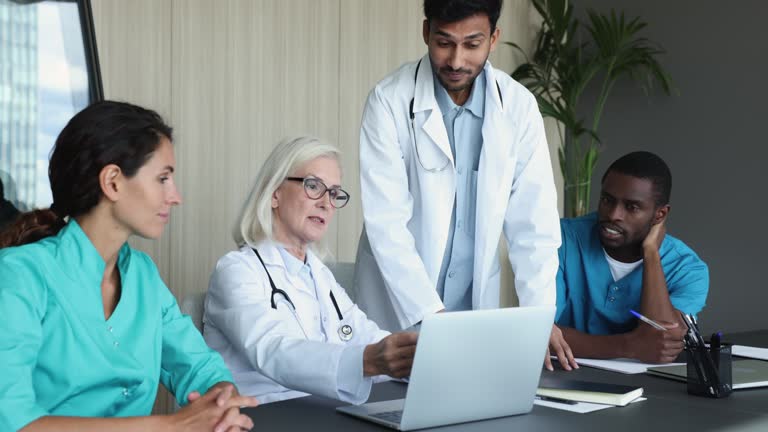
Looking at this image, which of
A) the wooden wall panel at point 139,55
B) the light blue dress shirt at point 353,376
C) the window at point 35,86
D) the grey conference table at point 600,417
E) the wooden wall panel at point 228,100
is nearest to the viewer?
the grey conference table at point 600,417

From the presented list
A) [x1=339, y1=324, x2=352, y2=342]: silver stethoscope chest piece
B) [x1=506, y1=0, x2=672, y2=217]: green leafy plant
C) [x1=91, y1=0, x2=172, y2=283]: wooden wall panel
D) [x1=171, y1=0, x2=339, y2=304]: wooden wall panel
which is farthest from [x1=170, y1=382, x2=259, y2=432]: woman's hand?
[x1=506, y1=0, x2=672, y2=217]: green leafy plant

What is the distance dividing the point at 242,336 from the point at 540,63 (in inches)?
139

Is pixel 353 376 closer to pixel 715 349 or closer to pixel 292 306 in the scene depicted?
pixel 292 306

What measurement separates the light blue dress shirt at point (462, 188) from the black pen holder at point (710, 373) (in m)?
0.75

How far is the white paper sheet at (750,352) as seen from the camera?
2.27 metres

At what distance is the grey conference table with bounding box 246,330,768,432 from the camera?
4.68ft

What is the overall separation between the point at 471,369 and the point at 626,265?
1.33m

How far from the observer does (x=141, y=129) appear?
1532 mm

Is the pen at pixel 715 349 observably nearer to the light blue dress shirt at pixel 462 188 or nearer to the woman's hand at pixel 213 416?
the light blue dress shirt at pixel 462 188

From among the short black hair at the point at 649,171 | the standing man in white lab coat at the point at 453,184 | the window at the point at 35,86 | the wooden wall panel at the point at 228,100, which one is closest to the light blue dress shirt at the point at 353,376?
the standing man in white lab coat at the point at 453,184

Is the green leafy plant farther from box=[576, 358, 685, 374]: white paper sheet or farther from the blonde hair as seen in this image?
the blonde hair

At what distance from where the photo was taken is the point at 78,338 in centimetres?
141

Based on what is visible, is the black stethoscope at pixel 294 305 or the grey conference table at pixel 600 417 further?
the black stethoscope at pixel 294 305

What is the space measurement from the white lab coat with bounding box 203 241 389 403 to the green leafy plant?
2.76m
